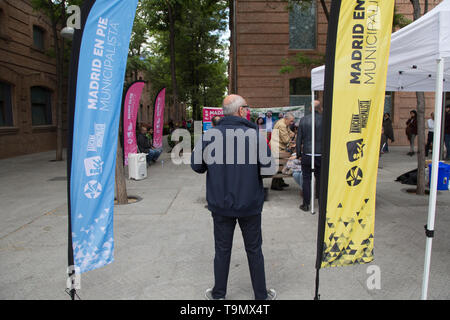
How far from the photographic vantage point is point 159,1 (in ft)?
51.8

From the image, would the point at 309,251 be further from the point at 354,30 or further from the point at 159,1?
the point at 159,1

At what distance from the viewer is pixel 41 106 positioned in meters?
19.0

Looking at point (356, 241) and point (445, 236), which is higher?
point (356, 241)

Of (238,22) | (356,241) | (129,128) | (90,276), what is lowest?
(90,276)

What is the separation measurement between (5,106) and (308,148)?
1559 centimetres

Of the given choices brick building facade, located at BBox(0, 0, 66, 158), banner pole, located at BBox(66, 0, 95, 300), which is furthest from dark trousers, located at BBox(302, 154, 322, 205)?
brick building facade, located at BBox(0, 0, 66, 158)

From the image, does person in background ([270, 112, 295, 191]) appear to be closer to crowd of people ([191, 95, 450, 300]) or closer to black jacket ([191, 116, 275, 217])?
crowd of people ([191, 95, 450, 300])

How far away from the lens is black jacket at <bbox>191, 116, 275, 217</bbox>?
2.88 metres

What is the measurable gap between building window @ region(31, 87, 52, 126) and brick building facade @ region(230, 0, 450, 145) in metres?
11.0

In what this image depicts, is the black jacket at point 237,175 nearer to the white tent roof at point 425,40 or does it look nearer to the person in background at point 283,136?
the white tent roof at point 425,40

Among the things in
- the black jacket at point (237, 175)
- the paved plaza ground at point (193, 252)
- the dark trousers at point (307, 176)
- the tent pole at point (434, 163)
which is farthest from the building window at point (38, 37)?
the tent pole at point (434, 163)

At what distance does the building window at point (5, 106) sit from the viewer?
611 inches
